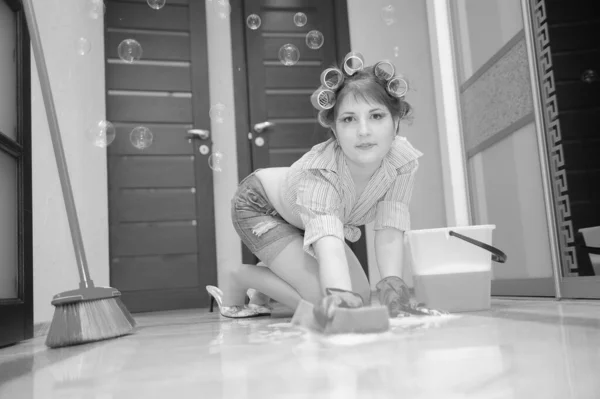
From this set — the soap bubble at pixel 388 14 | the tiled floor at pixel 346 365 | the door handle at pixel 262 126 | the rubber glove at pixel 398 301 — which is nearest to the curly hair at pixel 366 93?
the rubber glove at pixel 398 301

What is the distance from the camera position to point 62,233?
2469 millimetres

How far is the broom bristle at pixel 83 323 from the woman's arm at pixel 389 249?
66 cm

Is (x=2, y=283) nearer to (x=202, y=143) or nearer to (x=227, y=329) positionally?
(x=227, y=329)

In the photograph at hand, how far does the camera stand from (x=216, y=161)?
10.3 ft

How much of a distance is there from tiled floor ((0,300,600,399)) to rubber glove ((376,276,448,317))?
85mm

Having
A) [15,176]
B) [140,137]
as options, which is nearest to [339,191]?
[15,176]

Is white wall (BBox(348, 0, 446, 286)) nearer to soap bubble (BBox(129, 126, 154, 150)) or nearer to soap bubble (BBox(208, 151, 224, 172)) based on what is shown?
soap bubble (BBox(208, 151, 224, 172))

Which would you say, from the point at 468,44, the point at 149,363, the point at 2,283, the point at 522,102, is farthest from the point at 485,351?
the point at 468,44

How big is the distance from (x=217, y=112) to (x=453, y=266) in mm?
2065

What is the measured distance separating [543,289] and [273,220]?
3.41ft

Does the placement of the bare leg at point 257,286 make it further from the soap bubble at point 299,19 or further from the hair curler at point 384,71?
the soap bubble at point 299,19

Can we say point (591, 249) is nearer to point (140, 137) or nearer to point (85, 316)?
point (85, 316)

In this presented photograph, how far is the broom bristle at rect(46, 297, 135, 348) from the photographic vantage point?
1142 mm

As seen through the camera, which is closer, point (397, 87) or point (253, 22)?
point (397, 87)
